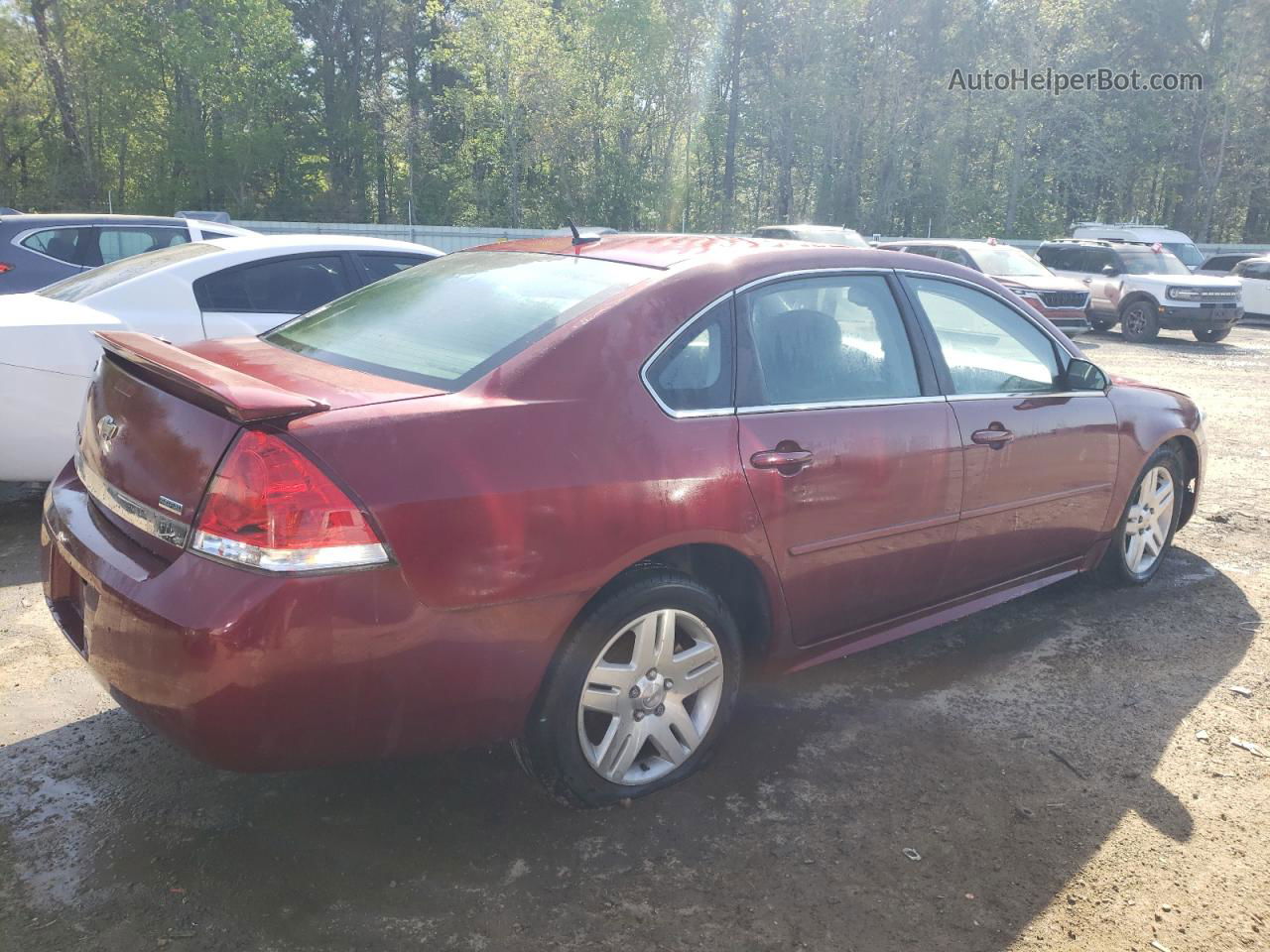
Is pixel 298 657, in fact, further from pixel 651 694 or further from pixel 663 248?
pixel 663 248

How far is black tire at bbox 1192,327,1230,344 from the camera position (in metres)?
17.9

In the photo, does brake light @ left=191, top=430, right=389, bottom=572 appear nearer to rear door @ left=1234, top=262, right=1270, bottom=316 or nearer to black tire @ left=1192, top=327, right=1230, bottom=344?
black tire @ left=1192, top=327, right=1230, bottom=344

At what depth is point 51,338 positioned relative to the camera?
4.81m

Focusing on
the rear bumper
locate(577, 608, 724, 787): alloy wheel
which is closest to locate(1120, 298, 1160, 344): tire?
locate(577, 608, 724, 787): alloy wheel

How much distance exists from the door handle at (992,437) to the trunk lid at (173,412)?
2.07 m

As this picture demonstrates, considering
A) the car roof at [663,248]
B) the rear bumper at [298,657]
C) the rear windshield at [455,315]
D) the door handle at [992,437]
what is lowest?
the rear bumper at [298,657]

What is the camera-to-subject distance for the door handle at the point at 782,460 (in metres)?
2.99

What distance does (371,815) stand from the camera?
2836 millimetres

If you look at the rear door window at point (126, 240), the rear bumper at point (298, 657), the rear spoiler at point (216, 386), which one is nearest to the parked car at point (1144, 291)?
the rear door window at point (126, 240)

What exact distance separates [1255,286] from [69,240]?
22.1m

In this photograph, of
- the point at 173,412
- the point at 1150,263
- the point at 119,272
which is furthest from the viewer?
the point at 1150,263

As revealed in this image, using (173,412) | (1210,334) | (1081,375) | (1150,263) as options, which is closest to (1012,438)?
(1081,375)

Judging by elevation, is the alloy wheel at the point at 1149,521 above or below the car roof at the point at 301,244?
below

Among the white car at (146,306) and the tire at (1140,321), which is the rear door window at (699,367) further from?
the tire at (1140,321)
